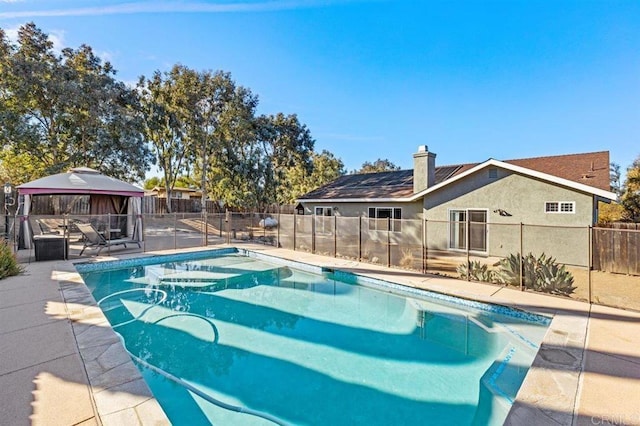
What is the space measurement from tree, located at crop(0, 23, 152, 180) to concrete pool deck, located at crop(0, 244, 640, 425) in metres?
15.8

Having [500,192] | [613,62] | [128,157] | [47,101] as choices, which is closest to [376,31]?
[500,192]

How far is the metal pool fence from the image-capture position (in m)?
6.79

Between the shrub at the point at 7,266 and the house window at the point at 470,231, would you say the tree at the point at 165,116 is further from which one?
the house window at the point at 470,231

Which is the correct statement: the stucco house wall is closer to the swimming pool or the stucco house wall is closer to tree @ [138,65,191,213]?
the swimming pool

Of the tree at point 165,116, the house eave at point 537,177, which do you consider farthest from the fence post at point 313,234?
the tree at point 165,116

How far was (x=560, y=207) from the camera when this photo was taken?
9.99 meters

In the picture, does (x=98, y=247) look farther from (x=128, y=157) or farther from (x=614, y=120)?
(x=614, y=120)

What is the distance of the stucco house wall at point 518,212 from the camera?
9.62 m

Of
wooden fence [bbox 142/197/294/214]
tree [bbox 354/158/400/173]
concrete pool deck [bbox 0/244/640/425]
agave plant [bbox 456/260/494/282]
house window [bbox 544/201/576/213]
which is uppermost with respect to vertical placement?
tree [bbox 354/158/400/173]

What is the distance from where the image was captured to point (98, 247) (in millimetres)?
10945

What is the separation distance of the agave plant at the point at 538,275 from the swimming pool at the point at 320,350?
1530mm

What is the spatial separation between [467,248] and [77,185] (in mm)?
12874

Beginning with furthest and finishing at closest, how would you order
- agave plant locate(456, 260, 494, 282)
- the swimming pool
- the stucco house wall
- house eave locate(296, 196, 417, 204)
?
house eave locate(296, 196, 417, 204) < the stucco house wall < agave plant locate(456, 260, 494, 282) < the swimming pool

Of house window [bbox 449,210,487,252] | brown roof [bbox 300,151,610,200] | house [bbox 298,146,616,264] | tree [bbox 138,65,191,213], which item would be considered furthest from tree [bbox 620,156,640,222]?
tree [bbox 138,65,191,213]
